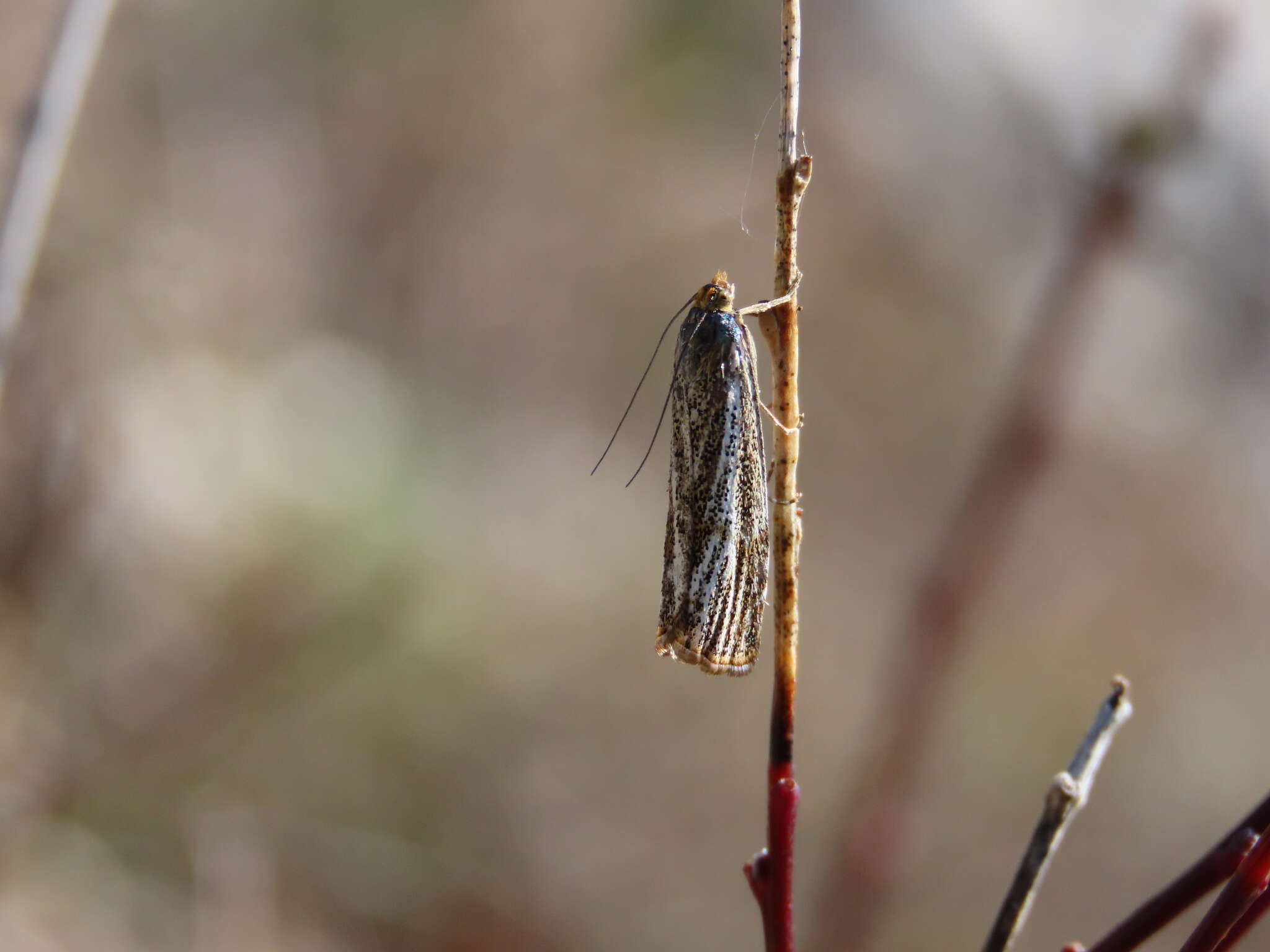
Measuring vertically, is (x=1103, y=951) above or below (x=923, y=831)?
below

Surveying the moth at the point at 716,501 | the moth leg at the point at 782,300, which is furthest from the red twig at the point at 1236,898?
the moth at the point at 716,501

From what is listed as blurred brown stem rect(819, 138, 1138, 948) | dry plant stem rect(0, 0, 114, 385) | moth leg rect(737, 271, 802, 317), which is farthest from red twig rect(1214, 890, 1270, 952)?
blurred brown stem rect(819, 138, 1138, 948)

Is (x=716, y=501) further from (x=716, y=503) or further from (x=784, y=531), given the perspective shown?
(x=784, y=531)

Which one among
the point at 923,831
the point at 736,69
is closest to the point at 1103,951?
the point at 923,831

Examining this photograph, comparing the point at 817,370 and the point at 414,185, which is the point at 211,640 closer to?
the point at 414,185

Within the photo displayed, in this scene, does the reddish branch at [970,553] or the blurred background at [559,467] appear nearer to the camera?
the reddish branch at [970,553]

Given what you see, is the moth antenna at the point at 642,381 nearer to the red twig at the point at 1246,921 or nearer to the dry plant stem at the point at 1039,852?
the dry plant stem at the point at 1039,852

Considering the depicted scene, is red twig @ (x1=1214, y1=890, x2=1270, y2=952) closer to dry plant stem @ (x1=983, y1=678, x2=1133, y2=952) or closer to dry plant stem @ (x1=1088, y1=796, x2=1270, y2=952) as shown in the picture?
dry plant stem @ (x1=1088, y1=796, x2=1270, y2=952)
